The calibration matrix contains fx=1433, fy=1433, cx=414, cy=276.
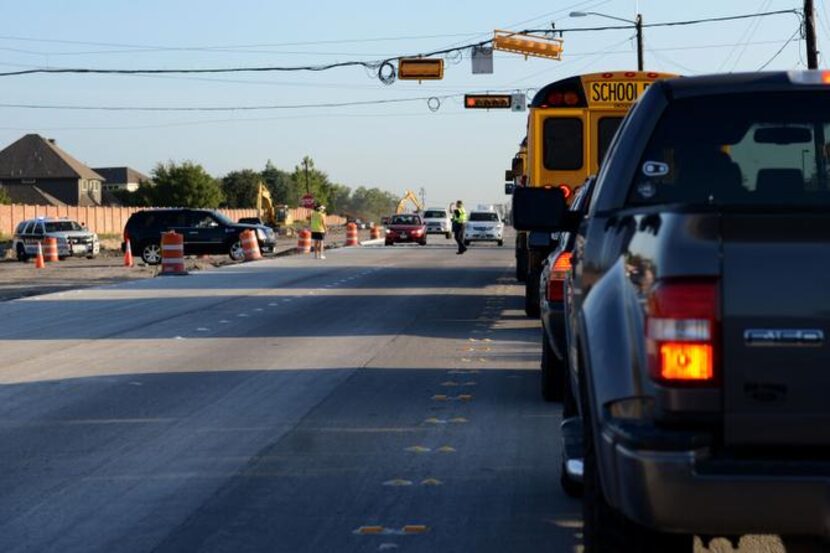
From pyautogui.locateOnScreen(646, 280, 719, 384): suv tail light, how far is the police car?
4663cm

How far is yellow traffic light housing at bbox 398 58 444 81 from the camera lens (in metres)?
49.5

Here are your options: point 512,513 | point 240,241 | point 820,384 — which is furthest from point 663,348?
point 240,241

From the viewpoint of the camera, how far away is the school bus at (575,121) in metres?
20.2

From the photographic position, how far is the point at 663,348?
4.26 metres

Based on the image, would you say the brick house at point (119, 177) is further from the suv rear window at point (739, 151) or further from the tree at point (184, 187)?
the suv rear window at point (739, 151)

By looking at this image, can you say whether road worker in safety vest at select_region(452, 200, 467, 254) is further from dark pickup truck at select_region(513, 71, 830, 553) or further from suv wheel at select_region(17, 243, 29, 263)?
dark pickup truck at select_region(513, 71, 830, 553)

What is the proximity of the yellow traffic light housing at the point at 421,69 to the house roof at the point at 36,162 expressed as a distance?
312ft

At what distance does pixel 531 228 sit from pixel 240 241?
3709 cm

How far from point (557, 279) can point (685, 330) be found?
552cm

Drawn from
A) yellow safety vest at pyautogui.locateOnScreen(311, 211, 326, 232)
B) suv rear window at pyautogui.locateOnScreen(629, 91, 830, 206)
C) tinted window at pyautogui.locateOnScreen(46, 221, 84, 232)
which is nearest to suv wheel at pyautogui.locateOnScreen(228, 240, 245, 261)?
yellow safety vest at pyautogui.locateOnScreen(311, 211, 326, 232)

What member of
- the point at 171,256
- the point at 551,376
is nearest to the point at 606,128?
the point at 551,376

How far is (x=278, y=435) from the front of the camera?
→ 9859mm

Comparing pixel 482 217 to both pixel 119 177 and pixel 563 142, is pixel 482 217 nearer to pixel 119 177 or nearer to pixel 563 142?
pixel 563 142

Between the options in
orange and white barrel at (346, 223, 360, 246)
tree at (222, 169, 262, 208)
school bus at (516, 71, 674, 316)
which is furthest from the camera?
tree at (222, 169, 262, 208)
